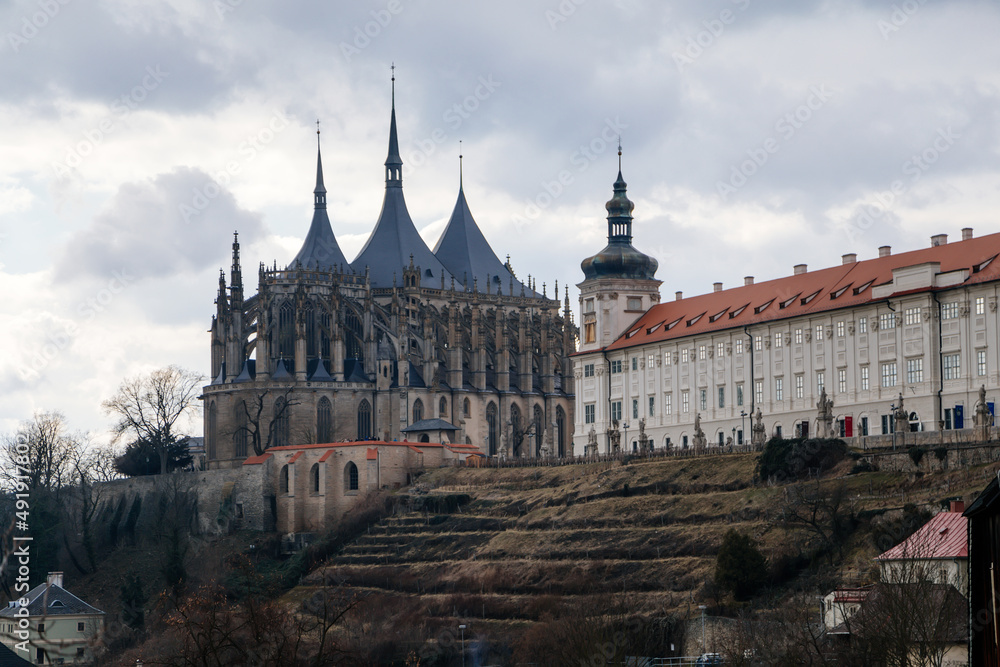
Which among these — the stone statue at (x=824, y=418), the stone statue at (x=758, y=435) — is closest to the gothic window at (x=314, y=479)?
the stone statue at (x=758, y=435)

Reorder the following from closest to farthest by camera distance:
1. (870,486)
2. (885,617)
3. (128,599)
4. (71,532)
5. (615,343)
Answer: (885,617) < (870,486) < (128,599) < (615,343) < (71,532)

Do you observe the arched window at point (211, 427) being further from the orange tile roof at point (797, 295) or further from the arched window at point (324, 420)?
the orange tile roof at point (797, 295)

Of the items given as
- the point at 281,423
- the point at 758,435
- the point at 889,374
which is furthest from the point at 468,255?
the point at 889,374

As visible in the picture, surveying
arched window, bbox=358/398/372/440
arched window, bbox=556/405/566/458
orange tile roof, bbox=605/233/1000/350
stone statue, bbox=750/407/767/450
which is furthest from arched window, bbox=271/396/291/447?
stone statue, bbox=750/407/767/450

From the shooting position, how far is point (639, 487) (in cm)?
8169

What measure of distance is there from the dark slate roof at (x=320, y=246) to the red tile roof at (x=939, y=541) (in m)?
74.2

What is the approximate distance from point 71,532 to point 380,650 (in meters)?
43.2

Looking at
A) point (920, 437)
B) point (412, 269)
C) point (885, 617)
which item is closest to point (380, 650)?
point (920, 437)

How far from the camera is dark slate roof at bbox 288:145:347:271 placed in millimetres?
125438

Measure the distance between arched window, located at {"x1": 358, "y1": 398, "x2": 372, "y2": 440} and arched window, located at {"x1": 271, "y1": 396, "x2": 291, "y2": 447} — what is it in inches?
212

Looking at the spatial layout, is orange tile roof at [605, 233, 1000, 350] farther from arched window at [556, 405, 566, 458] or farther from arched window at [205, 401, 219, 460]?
arched window at [205, 401, 219, 460]

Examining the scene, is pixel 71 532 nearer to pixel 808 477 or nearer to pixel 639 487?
pixel 639 487

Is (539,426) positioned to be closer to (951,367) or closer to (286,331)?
(286,331)

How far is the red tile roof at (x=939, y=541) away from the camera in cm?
5047
